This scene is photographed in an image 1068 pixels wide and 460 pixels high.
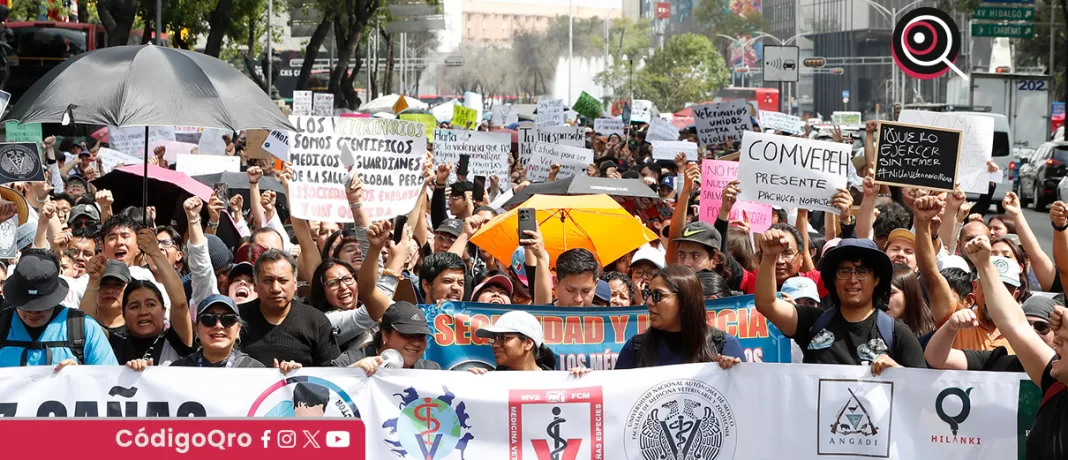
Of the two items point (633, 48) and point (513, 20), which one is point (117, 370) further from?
point (513, 20)

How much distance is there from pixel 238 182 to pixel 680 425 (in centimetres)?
731

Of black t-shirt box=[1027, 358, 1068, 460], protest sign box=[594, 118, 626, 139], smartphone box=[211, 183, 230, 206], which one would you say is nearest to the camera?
black t-shirt box=[1027, 358, 1068, 460]

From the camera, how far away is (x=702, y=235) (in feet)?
24.6

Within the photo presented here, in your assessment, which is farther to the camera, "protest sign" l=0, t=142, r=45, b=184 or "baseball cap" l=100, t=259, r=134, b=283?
"protest sign" l=0, t=142, r=45, b=184

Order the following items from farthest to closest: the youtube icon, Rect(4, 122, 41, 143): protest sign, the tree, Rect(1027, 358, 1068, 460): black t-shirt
Answer: the tree → Rect(4, 122, 41, 143): protest sign → Rect(1027, 358, 1068, 460): black t-shirt → the youtube icon

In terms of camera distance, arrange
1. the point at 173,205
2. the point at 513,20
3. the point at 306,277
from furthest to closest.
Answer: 1. the point at 513,20
2. the point at 173,205
3. the point at 306,277

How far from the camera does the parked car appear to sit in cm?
2636

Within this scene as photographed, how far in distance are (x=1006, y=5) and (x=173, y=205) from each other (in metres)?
21.6

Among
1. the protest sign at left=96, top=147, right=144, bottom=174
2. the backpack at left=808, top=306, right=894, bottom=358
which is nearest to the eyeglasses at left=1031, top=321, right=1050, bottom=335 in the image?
the backpack at left=808, top=306, right=894, bottom=358

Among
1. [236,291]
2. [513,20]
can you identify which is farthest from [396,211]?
[513,20]

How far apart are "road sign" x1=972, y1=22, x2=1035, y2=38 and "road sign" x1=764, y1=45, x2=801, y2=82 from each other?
6.42m

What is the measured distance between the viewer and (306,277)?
25.4 feet

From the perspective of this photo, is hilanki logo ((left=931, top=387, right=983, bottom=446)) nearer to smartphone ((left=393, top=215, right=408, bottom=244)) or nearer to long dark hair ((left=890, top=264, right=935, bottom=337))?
long dark hair ((left=890, top=264, right=935, bottom=337))

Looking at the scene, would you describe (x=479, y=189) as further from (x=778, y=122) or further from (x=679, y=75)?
(x=679, y=75)
